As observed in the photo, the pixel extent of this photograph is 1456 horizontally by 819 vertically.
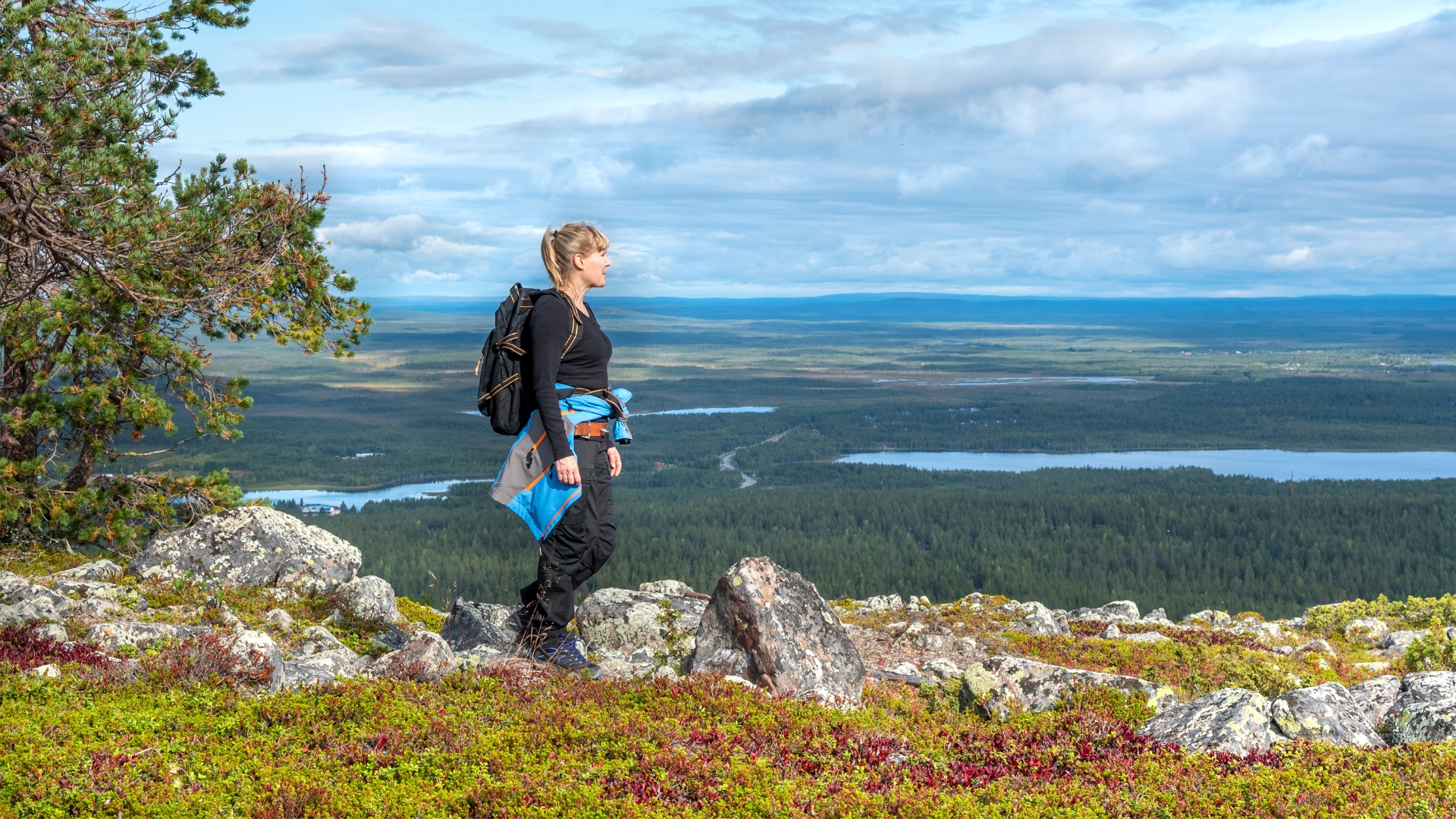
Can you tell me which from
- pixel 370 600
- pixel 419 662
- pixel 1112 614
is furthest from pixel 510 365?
pixel 1112 614

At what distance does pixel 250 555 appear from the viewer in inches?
577

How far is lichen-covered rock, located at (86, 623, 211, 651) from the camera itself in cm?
965

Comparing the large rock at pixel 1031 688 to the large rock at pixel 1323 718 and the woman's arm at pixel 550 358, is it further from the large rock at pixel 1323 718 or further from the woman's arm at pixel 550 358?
the woman's arm at pixel 550 358

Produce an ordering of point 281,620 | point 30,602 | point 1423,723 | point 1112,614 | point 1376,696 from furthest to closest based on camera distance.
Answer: point 1112,614 → point 281,620 → point 30,602 → point 1376,696 → point 1423,723

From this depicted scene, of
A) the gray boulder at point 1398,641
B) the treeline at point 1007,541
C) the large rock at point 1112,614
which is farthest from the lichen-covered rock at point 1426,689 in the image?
the treeline at point 1007,541

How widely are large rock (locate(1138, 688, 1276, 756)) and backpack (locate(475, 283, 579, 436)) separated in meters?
5.94

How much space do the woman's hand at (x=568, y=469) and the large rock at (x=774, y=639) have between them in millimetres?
2212

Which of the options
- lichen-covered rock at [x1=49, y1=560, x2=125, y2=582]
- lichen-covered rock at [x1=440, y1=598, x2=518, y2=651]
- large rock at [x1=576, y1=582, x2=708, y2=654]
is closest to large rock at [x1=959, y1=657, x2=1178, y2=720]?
large rock at [x1=576, y1=582, x2=708, y2=654]

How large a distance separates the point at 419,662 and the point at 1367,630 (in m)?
18.4

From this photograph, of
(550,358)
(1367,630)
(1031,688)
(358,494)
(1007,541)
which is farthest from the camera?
(358,494)

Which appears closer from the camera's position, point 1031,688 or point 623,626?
point 1031,688

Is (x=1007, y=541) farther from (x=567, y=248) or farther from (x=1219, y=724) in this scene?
(x=567, y=248)

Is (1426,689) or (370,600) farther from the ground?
(1426,689)

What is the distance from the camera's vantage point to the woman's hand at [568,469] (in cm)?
866
